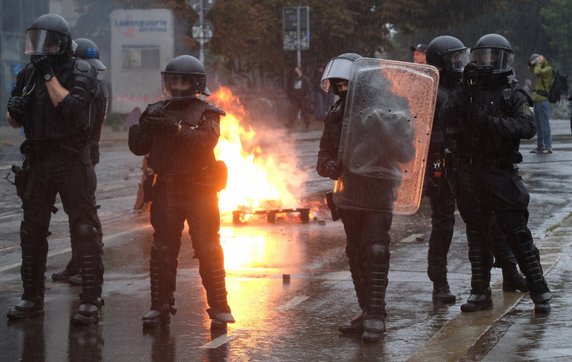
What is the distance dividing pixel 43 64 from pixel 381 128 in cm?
210

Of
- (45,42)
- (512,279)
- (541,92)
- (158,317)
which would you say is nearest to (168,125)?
(45,42)

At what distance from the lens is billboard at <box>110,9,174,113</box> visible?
34.9m

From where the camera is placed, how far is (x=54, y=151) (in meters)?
8.04

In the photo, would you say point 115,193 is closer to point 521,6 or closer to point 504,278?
point 504,278

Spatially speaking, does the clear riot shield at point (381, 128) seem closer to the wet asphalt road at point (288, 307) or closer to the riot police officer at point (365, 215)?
the riot police officer at point (365, 215)

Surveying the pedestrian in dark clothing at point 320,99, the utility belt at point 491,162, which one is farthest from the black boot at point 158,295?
the pedestrian in dark clothing at point 320,99

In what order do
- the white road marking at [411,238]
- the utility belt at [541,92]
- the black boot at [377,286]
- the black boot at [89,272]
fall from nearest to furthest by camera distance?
the black boot at [377,286] → the black boot at [89,272] → the white road marking at [411,238] → the utility belt at [541,92]

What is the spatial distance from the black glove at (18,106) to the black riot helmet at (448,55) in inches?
105

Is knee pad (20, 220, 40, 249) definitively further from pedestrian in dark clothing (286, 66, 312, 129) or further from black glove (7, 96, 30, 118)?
pedestrian in dark clothing (286, 66, 312, 129)

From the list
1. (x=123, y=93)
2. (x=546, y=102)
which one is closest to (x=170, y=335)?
(x=546, y=102)

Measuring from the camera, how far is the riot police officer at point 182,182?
7.84 m

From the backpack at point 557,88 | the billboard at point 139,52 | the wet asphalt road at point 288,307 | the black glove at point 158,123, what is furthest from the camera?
the billboard at point 139,52

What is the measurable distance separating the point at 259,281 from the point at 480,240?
6.35 ft

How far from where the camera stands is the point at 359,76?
25.0 feet
